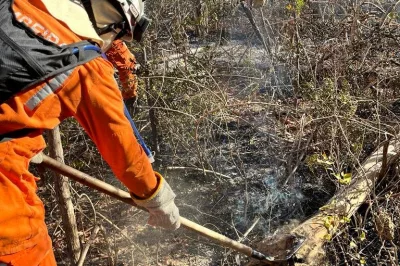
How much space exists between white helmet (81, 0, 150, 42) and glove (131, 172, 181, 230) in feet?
2.42

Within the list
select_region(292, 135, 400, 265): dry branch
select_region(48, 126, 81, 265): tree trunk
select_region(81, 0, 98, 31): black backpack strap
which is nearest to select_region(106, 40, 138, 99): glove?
select_region(48, 126, 81, 265): tree trunk

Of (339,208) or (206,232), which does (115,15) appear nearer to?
(206,232)

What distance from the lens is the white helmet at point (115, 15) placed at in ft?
6.59

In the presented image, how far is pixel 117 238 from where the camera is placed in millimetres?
3781

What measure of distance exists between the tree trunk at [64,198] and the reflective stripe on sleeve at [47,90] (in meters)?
1.03

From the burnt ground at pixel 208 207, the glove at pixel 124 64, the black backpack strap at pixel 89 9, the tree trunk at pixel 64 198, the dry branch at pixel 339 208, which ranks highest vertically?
the black backpack strap at pixel 89 9

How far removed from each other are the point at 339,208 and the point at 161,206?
147 cm

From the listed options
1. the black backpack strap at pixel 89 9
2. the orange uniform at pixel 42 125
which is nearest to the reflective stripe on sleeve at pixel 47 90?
the orange uniform at pixel 42 125

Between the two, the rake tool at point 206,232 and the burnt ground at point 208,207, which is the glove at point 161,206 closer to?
the rake tool at point 206,232

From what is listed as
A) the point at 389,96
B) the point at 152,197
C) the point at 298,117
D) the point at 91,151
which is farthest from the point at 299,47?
the point at 152,197

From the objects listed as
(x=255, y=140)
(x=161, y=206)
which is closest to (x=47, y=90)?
(x=161, y=206)

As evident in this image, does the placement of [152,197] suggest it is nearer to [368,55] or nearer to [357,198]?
[357,198]

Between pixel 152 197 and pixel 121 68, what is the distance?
1.78m

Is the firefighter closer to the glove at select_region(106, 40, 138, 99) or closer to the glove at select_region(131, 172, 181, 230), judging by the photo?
the glove at select_region(131, 172, 181, 230)
